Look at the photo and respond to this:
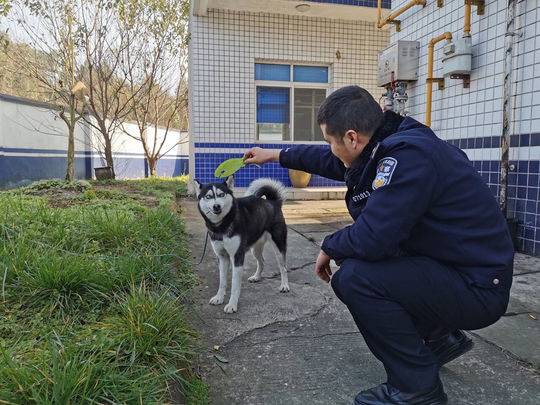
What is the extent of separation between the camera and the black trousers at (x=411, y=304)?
5.36 ft

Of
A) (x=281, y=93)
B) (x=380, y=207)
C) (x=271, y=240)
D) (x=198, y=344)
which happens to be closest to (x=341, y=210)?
(x=281, y=93)

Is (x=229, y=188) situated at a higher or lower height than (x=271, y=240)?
higher

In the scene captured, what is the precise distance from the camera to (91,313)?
7.41ft

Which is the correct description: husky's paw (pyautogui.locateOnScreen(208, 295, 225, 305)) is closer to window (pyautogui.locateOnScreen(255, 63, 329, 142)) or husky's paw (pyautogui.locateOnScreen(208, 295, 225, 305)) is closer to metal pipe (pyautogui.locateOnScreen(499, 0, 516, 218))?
metal pipe (pyautogui.locateOnScreen(499, 0, 516, 218))

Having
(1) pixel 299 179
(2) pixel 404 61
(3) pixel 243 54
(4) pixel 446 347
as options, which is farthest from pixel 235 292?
(3) pixel 243 54

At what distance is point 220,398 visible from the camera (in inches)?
73.8

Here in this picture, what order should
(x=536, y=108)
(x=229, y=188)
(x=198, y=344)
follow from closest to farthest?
1. (x=198, y=344)
2. (x=229, y=188)
3. (x=536, y=108)

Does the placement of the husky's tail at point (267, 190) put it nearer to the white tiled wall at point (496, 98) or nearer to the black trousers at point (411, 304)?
the black trousers at point (411, 304)

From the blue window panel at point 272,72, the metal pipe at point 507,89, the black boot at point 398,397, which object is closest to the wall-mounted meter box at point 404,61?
the metal pipe at point 507,89

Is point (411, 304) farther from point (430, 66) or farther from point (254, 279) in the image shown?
point (430, 66)

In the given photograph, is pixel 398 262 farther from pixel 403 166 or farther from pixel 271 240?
pixel 271 240

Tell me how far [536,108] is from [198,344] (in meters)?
3.65

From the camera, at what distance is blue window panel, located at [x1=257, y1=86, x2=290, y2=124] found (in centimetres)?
902

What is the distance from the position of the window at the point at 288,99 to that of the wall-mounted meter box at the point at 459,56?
187 inches
